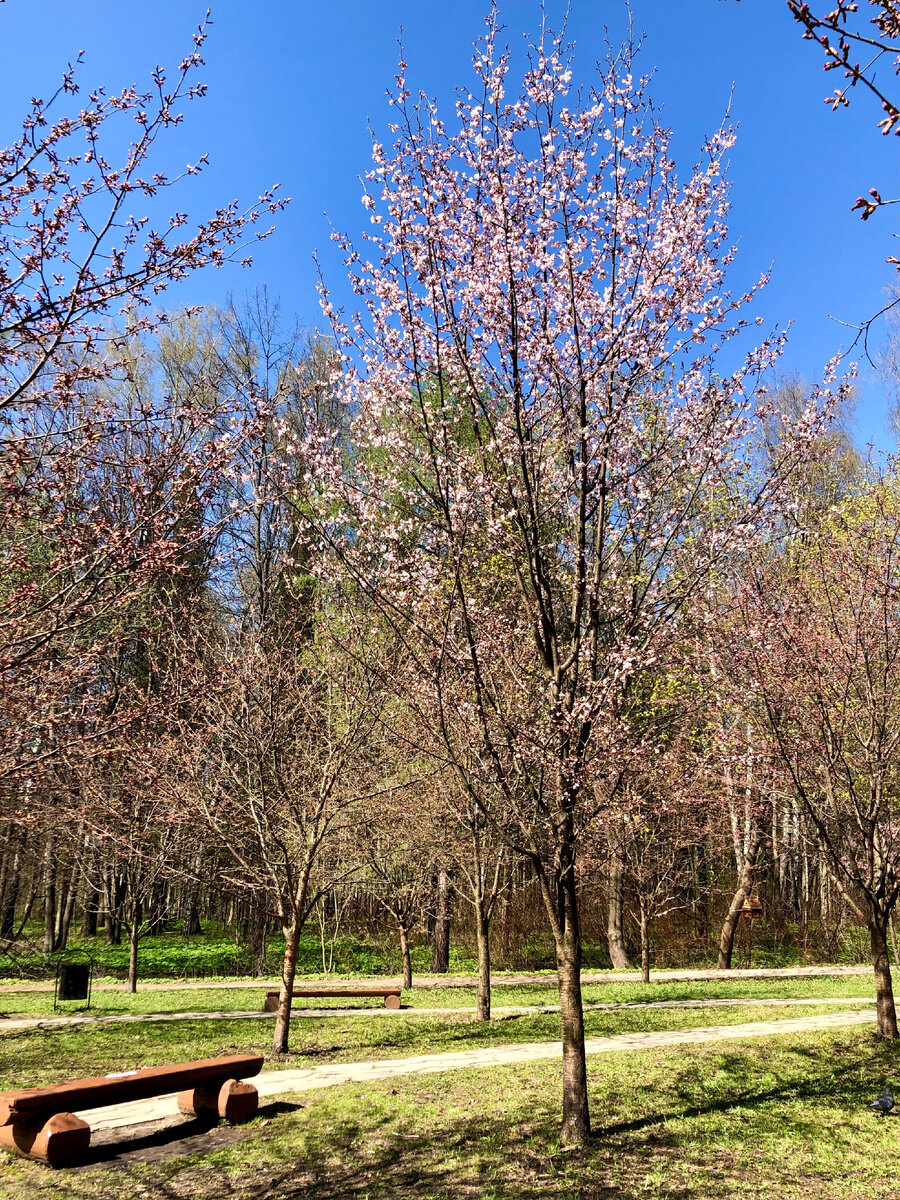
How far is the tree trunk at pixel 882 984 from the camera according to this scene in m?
8.58

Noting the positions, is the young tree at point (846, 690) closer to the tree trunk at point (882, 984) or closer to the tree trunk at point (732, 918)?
the tree trunk at point (882, 984)

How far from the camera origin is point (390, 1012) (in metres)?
12.5

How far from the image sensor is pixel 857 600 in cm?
958

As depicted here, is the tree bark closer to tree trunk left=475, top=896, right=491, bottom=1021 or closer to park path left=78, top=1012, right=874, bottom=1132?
park path left=78, top=1012, right=874, bottom=1132

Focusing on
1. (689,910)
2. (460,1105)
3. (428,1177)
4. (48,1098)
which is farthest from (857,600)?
(689,910)

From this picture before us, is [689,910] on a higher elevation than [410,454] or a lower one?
lower

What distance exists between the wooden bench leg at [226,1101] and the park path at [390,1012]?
5.60m

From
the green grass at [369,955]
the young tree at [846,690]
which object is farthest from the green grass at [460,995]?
Result: the young tree at [846,690]

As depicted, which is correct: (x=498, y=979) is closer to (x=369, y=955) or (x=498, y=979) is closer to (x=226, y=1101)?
(x=369, y=955)

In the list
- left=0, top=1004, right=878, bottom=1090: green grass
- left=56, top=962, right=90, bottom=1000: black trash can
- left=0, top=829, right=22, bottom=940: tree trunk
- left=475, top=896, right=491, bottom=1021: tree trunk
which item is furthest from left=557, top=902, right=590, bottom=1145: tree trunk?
left=0, top=829, right=22, bottom=940: tree trunk

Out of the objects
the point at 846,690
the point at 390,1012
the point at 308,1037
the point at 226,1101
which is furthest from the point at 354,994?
the point at 846,690

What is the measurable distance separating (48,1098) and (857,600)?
8.70 m

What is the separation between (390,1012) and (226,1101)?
6507 millimetres

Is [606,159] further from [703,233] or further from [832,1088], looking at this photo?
[832,1088]
